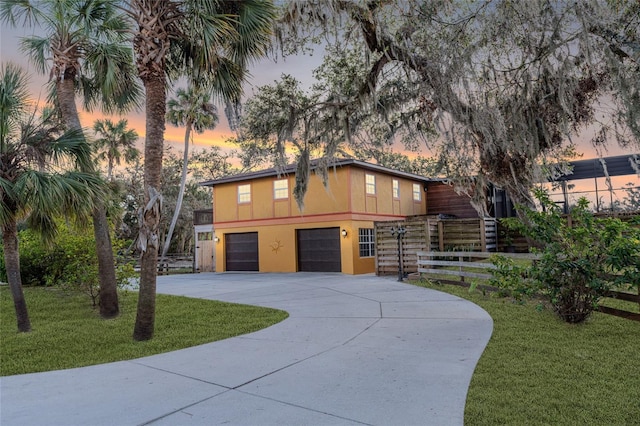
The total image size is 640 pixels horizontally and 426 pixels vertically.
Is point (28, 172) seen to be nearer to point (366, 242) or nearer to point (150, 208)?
point (150, 208)

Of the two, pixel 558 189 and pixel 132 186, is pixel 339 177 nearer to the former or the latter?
pixel 558 189

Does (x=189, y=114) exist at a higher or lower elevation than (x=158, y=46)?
higher

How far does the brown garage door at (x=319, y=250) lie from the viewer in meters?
16.2

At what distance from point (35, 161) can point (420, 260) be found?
30.9ft

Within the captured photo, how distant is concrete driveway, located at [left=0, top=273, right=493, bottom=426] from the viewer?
3.14 metres

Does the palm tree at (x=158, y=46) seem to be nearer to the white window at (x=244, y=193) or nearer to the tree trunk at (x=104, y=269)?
the tree trunk at (x=104, y=269)

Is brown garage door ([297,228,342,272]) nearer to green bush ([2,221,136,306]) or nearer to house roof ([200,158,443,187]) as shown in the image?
house roof ([200,158,443,187])

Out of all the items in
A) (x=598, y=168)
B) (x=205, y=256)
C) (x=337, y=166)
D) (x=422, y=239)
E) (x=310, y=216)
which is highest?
(x=337, y=166)

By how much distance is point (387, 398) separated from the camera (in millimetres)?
3412

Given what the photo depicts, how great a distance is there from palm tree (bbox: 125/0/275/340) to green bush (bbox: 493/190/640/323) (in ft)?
16.4

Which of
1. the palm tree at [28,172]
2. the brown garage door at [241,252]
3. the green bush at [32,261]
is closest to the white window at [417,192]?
the brown garage door at [241,252]

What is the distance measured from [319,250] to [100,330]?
10.5m

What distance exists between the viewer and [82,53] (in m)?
8.00

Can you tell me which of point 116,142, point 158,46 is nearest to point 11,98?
point 158,46
